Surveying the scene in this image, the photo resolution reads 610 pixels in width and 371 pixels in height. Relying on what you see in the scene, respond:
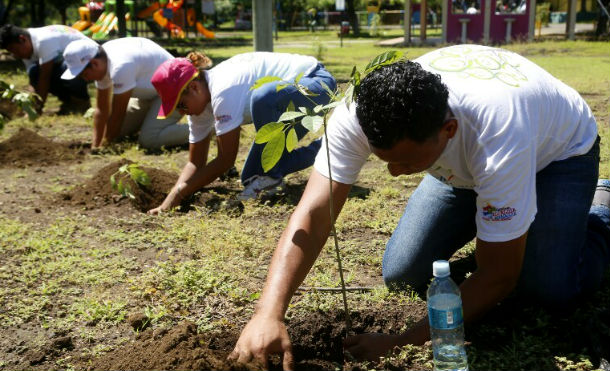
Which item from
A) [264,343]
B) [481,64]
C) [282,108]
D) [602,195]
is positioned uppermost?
[481,64]

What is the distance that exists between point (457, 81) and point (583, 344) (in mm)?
1116

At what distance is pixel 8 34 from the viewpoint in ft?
25.0

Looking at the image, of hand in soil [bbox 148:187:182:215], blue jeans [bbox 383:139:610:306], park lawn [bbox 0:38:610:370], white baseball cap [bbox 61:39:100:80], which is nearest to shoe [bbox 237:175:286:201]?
park lawn [bbox 0:38:610:370]

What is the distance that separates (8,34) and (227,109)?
463 cm

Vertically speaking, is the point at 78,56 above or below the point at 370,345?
above

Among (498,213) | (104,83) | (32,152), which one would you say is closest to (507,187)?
(498,213)

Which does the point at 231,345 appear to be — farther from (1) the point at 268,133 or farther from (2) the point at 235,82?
(2) the point at 235,82

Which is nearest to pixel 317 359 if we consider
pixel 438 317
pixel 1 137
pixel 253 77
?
pixel 438 317

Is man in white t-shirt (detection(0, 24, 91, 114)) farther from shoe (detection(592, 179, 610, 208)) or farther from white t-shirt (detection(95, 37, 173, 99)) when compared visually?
shoe (detection(592, 179, 610, 208))

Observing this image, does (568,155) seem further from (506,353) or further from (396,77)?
(396,77)

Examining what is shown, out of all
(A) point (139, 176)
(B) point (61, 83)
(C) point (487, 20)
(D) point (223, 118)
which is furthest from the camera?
(C) point (487, 20)

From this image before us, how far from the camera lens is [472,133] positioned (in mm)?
2221

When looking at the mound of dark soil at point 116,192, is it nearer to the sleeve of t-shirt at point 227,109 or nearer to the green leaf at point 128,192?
the green leaf at point 128,192

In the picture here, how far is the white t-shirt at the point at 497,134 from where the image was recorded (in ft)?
7.05
